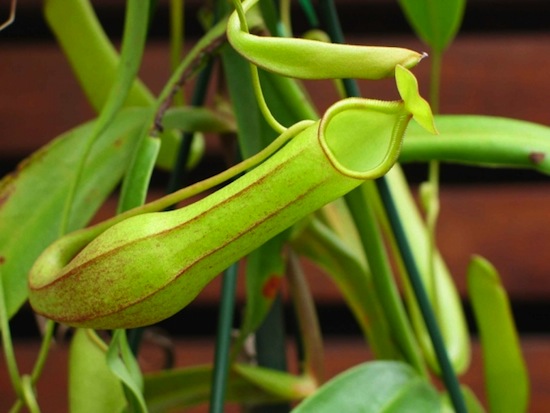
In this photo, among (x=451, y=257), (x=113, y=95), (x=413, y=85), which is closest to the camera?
(x=413, y=85)

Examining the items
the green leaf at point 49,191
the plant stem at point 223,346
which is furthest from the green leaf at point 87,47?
the plant stem at point 223,346

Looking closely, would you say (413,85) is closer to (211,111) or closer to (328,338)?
(211,111)

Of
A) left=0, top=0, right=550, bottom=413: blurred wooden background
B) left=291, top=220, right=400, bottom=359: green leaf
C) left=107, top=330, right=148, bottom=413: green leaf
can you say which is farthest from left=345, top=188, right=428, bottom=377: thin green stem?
left=0, top=0, right=550, bottom=413: blurred wooden background

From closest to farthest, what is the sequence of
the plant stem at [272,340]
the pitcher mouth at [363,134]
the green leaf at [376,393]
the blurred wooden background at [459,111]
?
the pitcher mouth at [363,134], the green leaf at [376,393], the plant stem at [272,340], the blurred wooden background at [459,111]

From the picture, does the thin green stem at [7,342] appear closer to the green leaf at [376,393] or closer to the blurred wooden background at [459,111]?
the green leaf at [376,393]

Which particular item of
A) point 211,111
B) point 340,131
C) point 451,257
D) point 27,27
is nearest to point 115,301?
point 340,131

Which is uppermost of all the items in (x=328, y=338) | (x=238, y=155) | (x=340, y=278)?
(x=238, y=155)

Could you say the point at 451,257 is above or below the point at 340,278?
below
